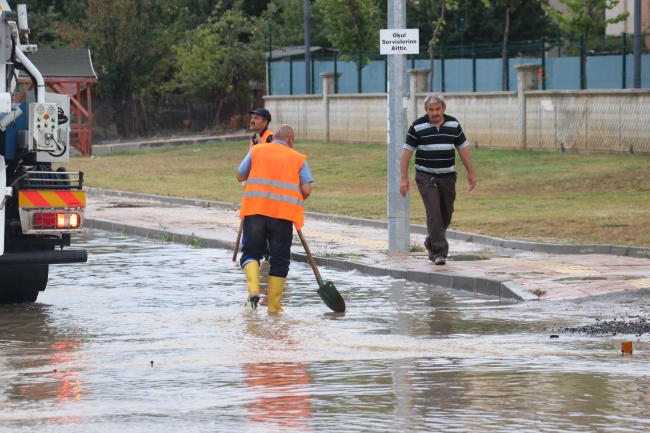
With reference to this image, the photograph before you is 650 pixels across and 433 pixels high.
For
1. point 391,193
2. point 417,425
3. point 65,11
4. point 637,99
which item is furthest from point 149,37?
point 417,425

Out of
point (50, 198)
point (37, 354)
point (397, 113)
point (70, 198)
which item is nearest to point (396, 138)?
point (397, 113)

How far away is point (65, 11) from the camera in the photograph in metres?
61.4

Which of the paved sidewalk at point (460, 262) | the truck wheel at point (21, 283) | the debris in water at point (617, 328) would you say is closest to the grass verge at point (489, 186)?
the paved sidewalk at point (460, 262)

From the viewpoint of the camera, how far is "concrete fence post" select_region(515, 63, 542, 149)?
3119cm

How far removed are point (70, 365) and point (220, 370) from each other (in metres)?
1.01

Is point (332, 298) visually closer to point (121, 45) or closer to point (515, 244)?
point (515, 244)

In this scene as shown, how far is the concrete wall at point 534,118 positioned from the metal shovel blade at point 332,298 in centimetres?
1834

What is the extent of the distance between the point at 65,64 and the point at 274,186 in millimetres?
28973

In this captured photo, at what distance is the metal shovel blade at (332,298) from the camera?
10281mm

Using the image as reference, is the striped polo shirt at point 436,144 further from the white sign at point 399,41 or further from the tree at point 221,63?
the tree at point 221,63

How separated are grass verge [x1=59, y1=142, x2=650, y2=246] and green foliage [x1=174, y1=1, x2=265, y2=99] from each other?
556 inches

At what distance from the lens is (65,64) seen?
38094mm

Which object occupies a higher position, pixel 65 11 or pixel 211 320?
pixel 65 11

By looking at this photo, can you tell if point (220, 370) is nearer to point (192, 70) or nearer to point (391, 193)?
point (391, 193)
